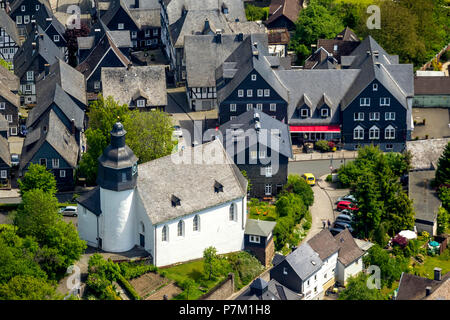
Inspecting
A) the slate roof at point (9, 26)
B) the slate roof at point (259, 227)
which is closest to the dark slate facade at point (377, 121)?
the slate roof at point (259, 227)

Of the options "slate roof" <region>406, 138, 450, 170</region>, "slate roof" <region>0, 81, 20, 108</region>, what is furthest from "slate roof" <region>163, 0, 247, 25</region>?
"slate roof" <region>406, 138, 450, 170</region>

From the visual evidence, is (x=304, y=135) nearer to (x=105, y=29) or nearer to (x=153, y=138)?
(x=153, y=138)

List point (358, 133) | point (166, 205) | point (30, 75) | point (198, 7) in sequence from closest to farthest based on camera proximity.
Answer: point (166, 205) < point (358, 133) < point (30, 75) < point (198, 7)

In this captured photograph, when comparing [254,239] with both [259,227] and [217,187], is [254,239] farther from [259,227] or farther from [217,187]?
[217,187]

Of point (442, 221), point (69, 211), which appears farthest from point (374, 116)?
A: point (69, 211)

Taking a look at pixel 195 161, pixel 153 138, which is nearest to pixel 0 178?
pixel 153 138

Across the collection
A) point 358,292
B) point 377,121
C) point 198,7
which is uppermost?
point 198,7

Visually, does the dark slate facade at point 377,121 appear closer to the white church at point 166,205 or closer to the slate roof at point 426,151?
the slate roof at point 426,151
